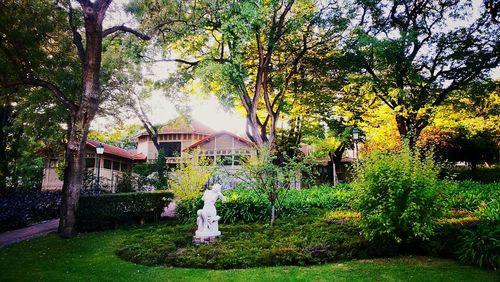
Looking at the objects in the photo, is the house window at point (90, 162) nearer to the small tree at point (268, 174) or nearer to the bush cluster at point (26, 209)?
the bush cluster at point (26, 209)

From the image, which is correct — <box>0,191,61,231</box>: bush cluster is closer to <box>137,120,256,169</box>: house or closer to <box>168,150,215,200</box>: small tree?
<box>168,150,215,200</box>: small tree

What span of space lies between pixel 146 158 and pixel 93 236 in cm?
2526

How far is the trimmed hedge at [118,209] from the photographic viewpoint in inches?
486

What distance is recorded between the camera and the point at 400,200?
7.20m

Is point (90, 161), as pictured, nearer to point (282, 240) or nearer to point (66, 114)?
point (66, 114)

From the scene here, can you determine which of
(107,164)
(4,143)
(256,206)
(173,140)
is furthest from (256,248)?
(173,140)

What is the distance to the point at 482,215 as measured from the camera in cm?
686

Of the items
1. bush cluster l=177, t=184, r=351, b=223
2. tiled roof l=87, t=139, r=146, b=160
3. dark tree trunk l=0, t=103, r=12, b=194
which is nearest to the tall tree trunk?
bush cluster l=177, t=184, r=351, b=223

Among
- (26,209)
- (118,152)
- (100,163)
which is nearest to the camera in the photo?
(26,209)

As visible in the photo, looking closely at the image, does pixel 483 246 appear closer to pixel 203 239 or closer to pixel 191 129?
pixel 203 239

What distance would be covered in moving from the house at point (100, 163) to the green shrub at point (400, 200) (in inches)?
913

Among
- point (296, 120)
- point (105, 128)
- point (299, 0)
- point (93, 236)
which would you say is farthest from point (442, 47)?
point (105, 128)

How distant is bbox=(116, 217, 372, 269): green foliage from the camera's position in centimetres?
749

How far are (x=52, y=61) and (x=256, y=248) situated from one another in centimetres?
1111
